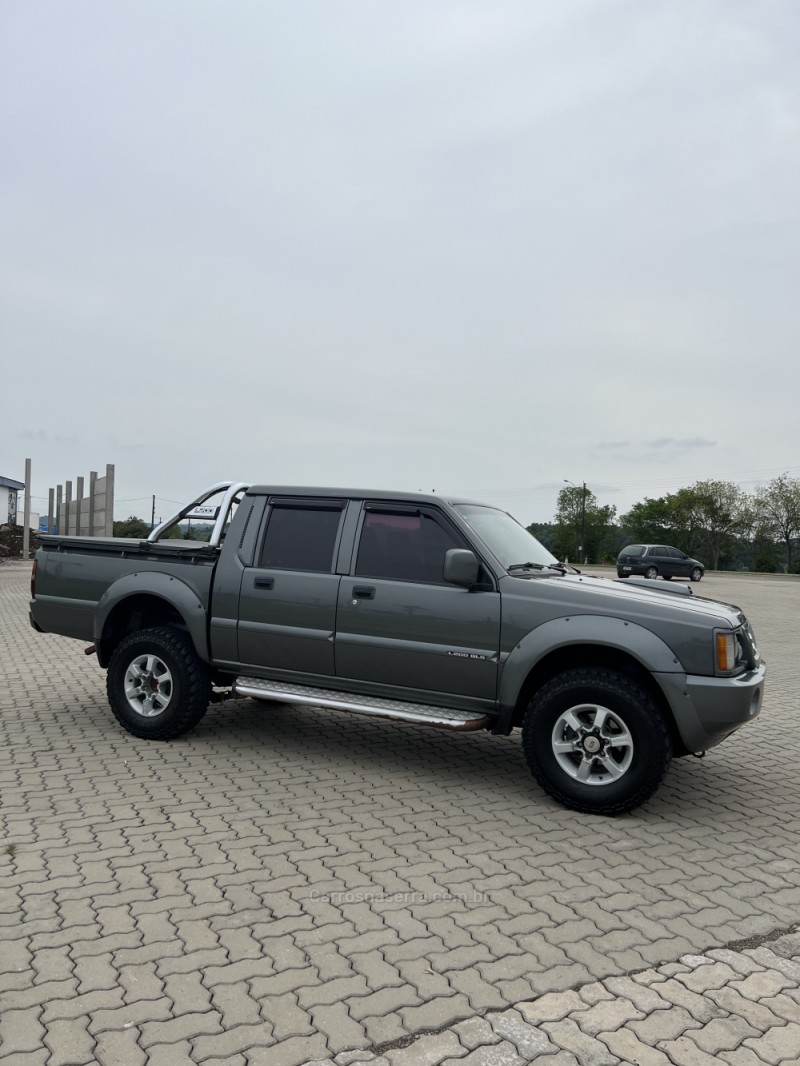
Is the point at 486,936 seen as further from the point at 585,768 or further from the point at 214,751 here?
the point at 214,751

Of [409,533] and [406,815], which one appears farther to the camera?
[409,533]

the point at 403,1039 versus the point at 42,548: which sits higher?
the point at 42,548

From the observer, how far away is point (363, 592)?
5711 mm

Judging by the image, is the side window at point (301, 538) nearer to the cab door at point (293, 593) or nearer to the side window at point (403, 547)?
the cab door at point (293, 593)

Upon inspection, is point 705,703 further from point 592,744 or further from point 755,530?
point 755,530

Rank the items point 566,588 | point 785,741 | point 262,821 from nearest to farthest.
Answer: point 262,821
point 566,588
point 785,741

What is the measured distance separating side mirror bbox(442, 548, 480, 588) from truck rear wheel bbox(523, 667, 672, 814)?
795 millimetres

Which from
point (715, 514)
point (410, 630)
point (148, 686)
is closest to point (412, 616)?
point (410, 630)

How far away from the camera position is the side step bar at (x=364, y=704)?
527 cm

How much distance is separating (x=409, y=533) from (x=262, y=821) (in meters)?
2.07

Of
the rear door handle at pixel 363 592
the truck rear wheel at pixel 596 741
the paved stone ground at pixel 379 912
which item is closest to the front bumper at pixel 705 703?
the truck rear wheel at pixel 596 741

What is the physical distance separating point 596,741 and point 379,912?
1.81m

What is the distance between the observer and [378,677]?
221 inches

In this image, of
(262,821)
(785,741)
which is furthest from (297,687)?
(785,741)
